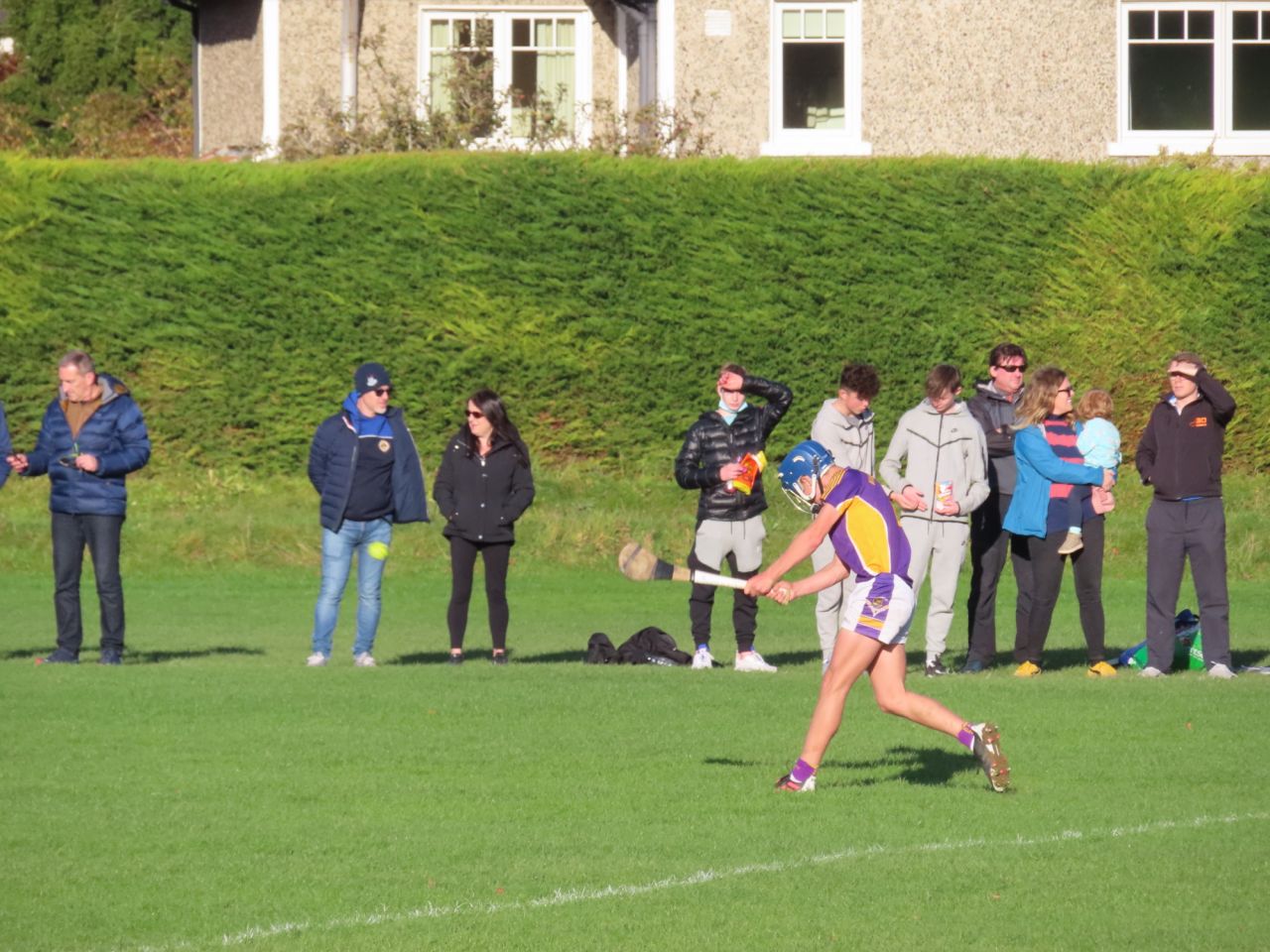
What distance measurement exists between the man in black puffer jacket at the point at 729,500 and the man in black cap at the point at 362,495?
214cm

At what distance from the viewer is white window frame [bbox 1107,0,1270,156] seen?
30172 millimetres

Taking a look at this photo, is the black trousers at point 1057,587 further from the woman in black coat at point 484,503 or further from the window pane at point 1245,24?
the window pane at point 1245,24

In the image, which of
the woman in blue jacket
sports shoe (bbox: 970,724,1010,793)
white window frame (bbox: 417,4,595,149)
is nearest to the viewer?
sports shoe (bbox: 970,724,1010,793)

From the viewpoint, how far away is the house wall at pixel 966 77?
2966cm

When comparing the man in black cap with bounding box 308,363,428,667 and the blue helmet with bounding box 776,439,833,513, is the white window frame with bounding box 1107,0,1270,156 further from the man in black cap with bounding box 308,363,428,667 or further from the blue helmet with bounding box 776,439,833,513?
the blue helmet with bounding box 776,439,833,513

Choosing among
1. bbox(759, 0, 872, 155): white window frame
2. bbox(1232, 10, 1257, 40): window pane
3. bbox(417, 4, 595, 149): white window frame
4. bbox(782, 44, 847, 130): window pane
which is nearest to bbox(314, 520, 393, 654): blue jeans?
bbox(759, 0, 872, 155): white window frame

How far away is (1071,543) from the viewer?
15578mm

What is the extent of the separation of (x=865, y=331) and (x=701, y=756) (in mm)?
14724

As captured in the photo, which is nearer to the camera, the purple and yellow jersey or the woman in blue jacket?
the purple and yellow jersey

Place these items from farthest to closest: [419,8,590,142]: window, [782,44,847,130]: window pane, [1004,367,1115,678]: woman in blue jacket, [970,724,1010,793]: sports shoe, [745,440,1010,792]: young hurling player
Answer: [419,8,590,142]: window
[782,44,847,130]: window pane
[1004,367,1115,678]: woman in blue jacket
[745,440,1010,792]: young hurling player
[970,724,1010,793]: sports shoe

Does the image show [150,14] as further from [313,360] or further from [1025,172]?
[1025,172]

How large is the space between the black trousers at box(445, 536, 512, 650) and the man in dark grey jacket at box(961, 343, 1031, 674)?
3.58 meters

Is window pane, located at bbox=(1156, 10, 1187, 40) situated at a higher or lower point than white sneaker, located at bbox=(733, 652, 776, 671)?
higher

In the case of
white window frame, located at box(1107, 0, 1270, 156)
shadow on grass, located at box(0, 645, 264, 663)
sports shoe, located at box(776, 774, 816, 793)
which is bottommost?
shadow on grass, located at box(0, 645, 264, 663)
